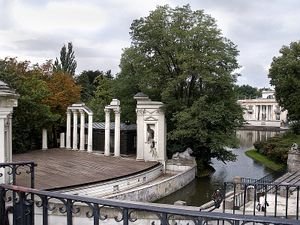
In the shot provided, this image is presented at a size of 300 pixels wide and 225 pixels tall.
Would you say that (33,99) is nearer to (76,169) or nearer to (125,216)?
(76,169)

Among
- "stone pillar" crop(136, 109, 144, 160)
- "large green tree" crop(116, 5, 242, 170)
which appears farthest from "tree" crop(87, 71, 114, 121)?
"stone pillar" crop(136, 109, 144, 160)

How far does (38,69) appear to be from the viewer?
35.4m

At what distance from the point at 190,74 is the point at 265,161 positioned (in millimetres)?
13846

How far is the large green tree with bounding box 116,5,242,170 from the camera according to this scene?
1040 inches

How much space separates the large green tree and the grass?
262 inches

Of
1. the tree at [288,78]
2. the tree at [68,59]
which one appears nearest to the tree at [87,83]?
the tree at [68,59]

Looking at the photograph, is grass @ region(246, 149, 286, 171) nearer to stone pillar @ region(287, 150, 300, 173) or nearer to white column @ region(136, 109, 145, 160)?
stone pillar @ region(287, 150, 300, 173)

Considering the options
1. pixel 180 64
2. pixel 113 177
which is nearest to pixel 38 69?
pixel 180 64

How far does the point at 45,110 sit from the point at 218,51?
500 inches

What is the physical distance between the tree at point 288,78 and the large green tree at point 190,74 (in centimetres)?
819

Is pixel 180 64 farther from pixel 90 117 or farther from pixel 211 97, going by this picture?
pixel 90 117

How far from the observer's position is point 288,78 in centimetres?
3441

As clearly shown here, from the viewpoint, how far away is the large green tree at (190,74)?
86.6ft

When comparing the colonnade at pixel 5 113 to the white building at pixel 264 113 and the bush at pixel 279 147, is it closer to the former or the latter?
the bush at pixel 279 147
